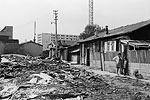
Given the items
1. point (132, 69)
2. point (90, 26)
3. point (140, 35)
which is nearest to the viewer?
point (132, 69)

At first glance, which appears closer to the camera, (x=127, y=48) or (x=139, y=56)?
(x=139, y=56)

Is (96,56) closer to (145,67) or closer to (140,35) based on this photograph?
(140,35)

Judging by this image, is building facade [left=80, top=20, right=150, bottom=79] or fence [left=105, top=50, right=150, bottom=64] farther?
building facade [left=80, top=20, right=150, bottom=79]

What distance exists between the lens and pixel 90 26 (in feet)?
202

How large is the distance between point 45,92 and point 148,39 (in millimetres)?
13444

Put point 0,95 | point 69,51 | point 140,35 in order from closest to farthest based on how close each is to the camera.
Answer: point 0,95 → point 140,35 → point 69,51

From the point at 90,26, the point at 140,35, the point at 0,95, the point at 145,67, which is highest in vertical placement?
the point at 90,26

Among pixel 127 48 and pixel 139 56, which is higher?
pixel 127 48

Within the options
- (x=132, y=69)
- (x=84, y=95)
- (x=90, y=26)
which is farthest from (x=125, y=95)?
(x=90, y=26)

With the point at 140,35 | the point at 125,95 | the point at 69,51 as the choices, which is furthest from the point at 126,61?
the point at 69,51

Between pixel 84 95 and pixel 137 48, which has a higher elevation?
pixel 137 48

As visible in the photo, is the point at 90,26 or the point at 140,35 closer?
the point at 140,35

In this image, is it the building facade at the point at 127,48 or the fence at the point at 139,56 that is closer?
the fence at the point at 139,56

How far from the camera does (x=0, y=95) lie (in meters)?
9.14
